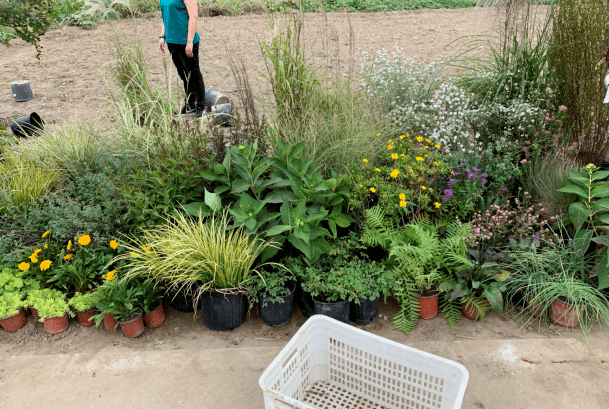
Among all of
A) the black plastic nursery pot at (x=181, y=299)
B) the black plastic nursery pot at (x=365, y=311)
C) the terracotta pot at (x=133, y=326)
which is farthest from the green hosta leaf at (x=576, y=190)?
the terracotta pot at (x=133, y=326)

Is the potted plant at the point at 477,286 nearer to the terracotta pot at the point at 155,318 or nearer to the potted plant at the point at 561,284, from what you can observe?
the potted plant at the point at 561,284

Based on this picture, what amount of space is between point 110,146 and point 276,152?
142 centimetres

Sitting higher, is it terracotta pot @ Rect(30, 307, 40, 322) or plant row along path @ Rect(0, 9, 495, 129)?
plant row along path @ Rect(0, 9, 495, 129)

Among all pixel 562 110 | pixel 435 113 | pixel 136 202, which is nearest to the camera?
pixel 136 202

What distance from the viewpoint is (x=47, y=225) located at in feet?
9.96

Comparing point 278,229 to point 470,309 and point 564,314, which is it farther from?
point 564,314

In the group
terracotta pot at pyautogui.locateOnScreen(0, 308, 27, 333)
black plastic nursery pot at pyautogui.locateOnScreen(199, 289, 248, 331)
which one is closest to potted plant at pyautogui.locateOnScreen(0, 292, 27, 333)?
terracotta pot at pyautogui.locateOnScreen(0, 308, 27, 333)

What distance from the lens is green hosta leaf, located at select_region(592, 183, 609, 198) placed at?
2754 millimetres

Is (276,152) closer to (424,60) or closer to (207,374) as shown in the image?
(207,374)

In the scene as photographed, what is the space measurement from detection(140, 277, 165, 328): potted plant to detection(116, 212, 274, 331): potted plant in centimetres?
6

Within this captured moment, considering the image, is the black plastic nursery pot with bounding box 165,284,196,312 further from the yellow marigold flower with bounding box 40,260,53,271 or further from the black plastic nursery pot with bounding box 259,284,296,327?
the yellow marigold flower with bounding box 40,260,53,271

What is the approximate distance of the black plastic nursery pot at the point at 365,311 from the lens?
276 centimetres

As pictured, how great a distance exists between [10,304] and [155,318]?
2.74 ft

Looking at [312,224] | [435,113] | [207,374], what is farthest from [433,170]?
[207,374]
